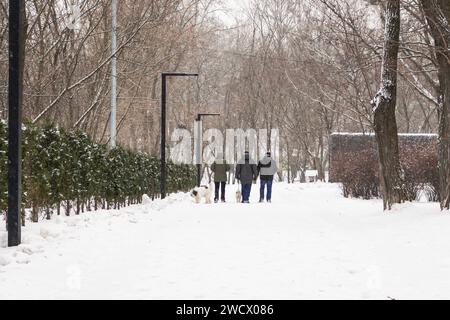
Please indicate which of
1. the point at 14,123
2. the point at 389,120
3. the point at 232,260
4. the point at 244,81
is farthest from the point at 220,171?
the point at 244,81

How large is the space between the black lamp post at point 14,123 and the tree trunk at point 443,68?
24.0 ft

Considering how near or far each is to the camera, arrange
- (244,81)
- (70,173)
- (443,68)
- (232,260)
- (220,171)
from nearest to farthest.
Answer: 1. (232,260)
2. (443,68)
3. (70,173)
4. (220,171)
5. (244,81)

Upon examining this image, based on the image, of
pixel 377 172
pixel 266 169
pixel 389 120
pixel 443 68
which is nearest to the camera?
pixel 443 68

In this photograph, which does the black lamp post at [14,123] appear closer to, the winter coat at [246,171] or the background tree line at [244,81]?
the background tree line at [244,81]

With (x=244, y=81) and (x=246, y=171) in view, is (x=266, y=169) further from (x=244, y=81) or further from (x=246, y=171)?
(x=244, y=81)

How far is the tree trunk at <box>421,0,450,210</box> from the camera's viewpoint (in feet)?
36.2

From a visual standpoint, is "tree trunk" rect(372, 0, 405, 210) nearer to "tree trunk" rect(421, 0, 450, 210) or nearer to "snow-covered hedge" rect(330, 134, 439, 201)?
"tree trunk" rect(421, 0, 450, 210)

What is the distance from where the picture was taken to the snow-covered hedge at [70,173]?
34.8 ft

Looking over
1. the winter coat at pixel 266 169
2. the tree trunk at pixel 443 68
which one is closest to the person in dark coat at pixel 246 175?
the winter coat at pixel 266 169

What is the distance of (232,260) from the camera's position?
7.08 metres

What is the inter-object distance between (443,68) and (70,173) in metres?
8.39

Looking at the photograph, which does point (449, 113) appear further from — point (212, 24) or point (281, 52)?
point (281, 52)

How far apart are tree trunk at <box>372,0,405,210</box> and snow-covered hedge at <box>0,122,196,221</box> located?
719 cm
